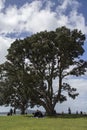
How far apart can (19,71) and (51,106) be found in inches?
342

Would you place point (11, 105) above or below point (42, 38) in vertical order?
below

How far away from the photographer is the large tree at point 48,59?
66.3m

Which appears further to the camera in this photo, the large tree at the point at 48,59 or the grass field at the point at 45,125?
the large tree at the point at 48,59

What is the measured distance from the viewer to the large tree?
66.3 meters

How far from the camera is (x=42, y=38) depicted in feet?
223

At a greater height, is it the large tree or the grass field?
the large tree

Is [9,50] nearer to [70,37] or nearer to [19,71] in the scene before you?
[19,71]

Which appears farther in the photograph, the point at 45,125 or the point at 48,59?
the point at 48,59

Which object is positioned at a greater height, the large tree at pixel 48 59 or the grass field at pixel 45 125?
the large tree at pixel 48 59

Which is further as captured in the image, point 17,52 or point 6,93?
point 6,93

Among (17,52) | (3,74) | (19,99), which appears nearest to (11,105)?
(19,99)

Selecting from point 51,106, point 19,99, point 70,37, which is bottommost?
point 51,106

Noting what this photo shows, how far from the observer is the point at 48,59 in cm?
6712

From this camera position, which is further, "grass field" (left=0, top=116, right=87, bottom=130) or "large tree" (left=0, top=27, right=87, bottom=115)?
"large tree" (left=0, top=27, right=87, bottom=115)
